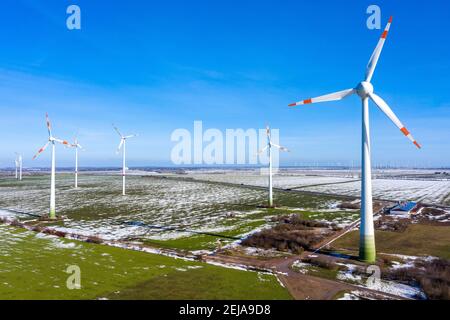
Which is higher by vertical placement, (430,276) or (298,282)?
(430,276)

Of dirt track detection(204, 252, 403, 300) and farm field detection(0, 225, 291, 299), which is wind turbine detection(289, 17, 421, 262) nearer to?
dirt track detection(204, 252, 403, 300)

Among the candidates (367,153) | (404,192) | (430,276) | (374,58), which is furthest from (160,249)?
(404,192)

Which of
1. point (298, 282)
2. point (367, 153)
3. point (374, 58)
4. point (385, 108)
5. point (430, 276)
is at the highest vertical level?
point (374, 58)

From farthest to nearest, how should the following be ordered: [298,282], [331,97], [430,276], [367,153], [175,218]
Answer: [175,218], [331,97], [367,153], [430,276], [298,282]

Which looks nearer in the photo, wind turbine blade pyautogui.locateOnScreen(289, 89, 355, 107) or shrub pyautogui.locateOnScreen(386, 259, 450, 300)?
shrub pyautogui.locateOnScreen(386, 259, 450, 300)

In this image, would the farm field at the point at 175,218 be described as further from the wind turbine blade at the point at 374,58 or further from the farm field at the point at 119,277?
the wind turbine blade at the point at 374,58

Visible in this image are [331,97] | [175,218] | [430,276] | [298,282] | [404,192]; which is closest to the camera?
[298,282]

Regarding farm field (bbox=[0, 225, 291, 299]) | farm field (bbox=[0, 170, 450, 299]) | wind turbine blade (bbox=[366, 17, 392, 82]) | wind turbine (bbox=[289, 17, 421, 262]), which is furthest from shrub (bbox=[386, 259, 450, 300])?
wind turbine blade (bbox=[366, 17, 392, 82])

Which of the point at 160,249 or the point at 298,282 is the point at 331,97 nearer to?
the point at 298,282
